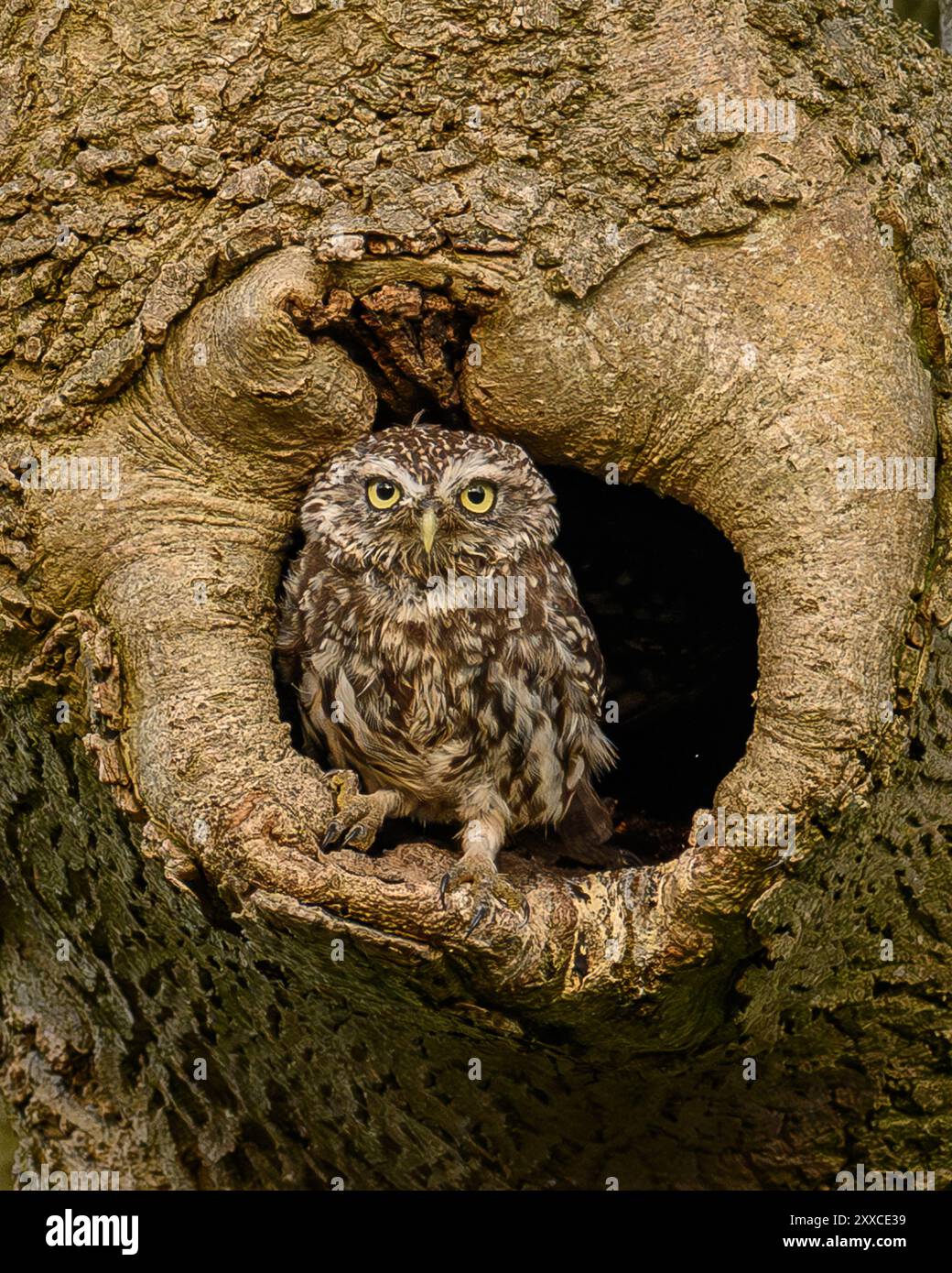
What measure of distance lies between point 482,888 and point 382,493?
109cm

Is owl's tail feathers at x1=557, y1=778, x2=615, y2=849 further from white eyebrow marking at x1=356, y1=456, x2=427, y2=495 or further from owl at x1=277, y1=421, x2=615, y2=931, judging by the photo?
white eyebrow marking at x1=356, y1=456, x2=427, y2=495

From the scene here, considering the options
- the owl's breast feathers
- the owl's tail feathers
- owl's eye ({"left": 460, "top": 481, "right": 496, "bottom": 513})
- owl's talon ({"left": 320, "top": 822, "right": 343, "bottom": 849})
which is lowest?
owl's talon ({"left": 320, "top": 822, "right": 343, "bottom": 849})

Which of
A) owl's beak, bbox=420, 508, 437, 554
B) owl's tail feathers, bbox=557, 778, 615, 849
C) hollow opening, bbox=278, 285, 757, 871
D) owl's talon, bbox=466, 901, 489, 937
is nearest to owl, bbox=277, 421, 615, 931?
owl's beak, bbox=420, 508, 437, 554

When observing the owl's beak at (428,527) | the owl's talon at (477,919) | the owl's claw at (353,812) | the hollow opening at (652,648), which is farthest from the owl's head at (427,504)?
the owl's talon at (477,919)

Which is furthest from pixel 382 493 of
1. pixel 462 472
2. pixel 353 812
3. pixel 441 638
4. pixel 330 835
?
pixel 330 835

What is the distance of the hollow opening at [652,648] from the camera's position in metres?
4.27

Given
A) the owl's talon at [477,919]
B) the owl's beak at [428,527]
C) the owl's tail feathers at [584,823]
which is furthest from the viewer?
the owl's tail feathers at [584,823]

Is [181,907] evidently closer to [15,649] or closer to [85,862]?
[85,862]

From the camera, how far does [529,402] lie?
3.47m

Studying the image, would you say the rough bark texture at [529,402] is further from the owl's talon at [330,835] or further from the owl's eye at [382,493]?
the owl's eye at [382,493]

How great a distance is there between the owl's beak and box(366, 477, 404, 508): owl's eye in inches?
3.7

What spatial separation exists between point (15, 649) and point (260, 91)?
151 centimetres

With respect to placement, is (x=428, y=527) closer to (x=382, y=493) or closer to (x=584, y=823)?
(x=382, y=493)

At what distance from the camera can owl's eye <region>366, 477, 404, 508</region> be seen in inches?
142
